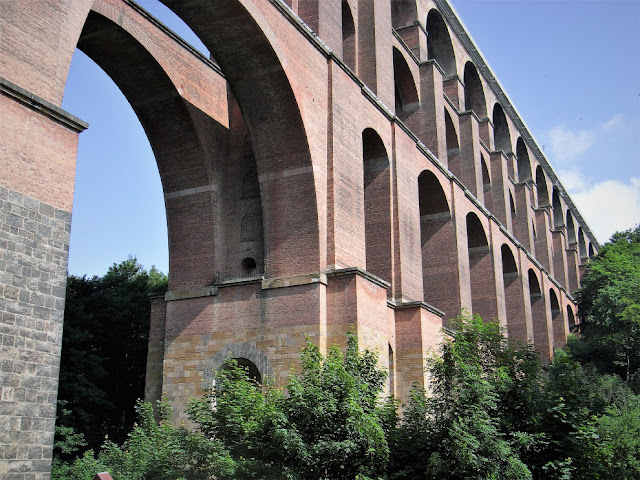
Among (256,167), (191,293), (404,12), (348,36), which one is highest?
(404,12)

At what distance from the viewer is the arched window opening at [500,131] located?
40.0 meters

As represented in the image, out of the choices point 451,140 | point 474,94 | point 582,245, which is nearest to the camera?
point 451,140

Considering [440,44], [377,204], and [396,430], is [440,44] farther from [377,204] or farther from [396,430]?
[396,430]

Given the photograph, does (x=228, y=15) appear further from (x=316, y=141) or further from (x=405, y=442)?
(x=405, y=442)

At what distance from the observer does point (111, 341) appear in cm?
2794

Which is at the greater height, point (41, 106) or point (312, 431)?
point (41, 106)

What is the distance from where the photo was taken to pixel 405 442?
12820 millimetres

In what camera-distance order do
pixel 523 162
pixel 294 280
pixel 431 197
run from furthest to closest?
pixel 523 162 → pixel 431 197 → pixel 294 280

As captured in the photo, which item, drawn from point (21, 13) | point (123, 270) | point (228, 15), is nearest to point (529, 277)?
point (123, 270)

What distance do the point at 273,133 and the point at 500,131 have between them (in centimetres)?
2593

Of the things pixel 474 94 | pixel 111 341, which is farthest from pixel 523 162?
pixel 111 341

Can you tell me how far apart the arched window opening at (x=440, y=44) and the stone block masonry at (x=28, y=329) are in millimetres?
25240

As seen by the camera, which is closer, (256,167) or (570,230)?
(256,167)

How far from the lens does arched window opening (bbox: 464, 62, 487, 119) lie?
3619 centimetres
